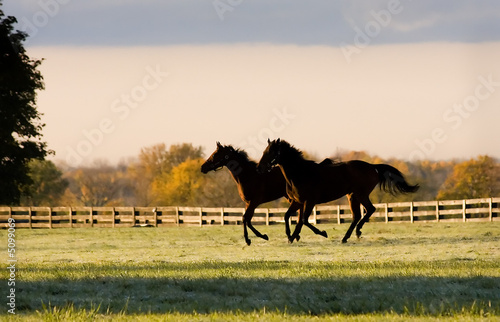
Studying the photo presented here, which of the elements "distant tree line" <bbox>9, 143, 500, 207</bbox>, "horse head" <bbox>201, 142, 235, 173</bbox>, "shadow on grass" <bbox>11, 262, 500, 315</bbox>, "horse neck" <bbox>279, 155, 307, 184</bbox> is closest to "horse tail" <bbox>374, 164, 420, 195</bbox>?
"horse neck" <bbox>279, 155, 307, 184</bbox>

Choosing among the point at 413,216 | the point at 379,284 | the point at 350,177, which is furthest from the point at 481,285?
the point at 413,216

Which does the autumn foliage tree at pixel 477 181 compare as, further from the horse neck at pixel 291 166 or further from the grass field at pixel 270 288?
the grass field at pixel 270 288

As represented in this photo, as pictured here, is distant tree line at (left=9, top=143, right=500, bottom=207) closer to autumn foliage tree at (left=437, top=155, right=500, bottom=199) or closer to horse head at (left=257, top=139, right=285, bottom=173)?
autumn foliage tree at (left=437, top=155, right=500, bottom=199)

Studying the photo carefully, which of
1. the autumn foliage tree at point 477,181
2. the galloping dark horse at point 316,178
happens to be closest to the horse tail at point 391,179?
the galloping dark horse at point 316,178

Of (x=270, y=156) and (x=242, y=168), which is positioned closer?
(x=270, y=156)

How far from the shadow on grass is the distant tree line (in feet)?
113

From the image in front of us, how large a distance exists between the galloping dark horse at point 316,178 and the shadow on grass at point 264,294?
18.9ft

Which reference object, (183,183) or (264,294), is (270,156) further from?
(183,183)

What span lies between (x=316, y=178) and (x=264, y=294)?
27.0ft

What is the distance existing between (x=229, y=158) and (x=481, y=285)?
10242mm

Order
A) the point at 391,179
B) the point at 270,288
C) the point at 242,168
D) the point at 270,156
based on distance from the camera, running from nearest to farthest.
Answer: the point at 270,288, the point at 270,156, the point at 242,168, the point at 391,179

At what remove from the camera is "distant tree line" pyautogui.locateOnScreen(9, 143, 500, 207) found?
209ft

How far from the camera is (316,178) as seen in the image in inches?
694

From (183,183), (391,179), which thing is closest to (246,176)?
(391,179)
